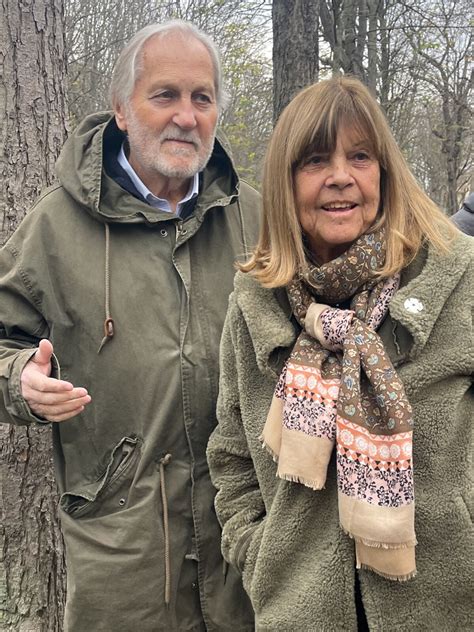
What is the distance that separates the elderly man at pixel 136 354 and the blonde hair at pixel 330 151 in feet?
1.65

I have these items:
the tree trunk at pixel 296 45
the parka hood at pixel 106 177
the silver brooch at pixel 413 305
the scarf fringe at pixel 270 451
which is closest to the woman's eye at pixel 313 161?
Answer: the silver brooch at pixel 413 305

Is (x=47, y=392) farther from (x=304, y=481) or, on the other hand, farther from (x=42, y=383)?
(x=304, y=481)

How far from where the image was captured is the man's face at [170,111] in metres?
2.52

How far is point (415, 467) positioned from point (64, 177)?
149 centimetres

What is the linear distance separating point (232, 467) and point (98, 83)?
1203 cm

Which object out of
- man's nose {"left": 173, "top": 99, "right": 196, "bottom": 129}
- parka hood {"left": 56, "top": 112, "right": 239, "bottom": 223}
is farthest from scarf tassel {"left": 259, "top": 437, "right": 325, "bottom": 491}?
man's nose {"left": 173, "top": 99, "right": 196, "bottom": 129}

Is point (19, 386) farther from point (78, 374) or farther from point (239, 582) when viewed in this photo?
point (239, 582)

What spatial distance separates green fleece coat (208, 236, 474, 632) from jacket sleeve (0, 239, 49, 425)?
2.54 ft

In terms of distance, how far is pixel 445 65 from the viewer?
14.8 meters

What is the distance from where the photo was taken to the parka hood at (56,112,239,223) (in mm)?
2436

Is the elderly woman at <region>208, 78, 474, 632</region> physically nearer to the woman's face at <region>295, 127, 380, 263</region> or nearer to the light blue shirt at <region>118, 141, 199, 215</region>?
the woman's face at <region>295, 127, 380, 263</region>

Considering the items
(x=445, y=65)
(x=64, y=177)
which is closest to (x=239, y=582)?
(x=64, y=177)

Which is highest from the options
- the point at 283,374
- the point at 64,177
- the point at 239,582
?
the point at 64,177

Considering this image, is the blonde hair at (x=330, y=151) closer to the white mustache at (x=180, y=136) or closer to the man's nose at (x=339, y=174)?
the man's nose at (x=339, y=174)
